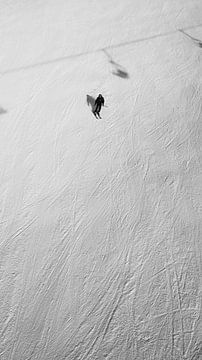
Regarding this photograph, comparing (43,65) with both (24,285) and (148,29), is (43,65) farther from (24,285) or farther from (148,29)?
(24,285)

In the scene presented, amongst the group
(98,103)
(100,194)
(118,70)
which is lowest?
(100,194)

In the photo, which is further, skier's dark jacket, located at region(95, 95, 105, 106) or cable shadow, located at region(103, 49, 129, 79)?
cable shadow, located at region(103, 49, 129, 79)

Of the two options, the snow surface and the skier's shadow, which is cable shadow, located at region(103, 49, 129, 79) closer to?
the snow surface

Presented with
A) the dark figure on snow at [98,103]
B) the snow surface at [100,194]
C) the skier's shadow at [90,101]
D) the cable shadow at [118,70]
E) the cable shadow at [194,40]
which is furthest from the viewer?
the cable shadow at [194,40]

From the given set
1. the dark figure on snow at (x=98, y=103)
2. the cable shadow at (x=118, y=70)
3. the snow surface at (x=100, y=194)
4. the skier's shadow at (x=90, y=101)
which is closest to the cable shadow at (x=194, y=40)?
the snow surface at (x=100, y=194)

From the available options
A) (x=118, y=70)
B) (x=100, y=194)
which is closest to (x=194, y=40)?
(x=118, y=70)

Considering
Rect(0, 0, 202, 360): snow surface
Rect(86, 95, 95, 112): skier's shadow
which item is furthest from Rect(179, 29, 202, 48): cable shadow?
Rect(86, 95, 95, 112): skier's shadow

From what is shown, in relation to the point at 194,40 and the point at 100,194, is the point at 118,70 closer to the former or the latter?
the point at 194,40

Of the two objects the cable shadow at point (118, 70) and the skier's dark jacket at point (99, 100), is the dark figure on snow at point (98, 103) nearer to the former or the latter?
the skier's dark jacket at point (99, 100)
